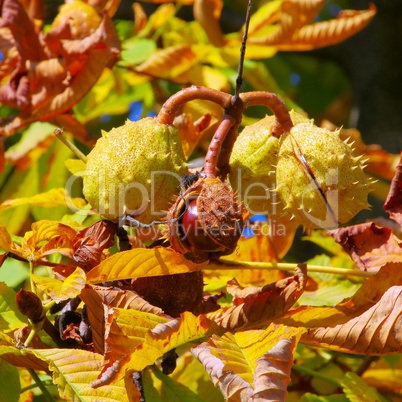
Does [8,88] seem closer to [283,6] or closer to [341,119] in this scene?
[283,6]

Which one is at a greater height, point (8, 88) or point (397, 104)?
point (8, 88)

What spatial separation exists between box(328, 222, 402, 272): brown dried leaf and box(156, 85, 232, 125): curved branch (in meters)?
0.36

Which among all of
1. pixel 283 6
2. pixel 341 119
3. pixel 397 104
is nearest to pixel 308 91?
pixel 341 119

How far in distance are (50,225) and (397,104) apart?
92.7 inches

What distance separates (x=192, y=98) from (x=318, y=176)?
27 centimetres

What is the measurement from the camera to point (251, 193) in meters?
1.33

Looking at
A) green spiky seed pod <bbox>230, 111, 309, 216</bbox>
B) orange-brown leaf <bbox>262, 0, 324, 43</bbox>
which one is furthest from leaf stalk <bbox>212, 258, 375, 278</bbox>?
orange-brown leaf <bbox>262, 0, 324, 43</bbox>

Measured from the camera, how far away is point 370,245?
1.32 m

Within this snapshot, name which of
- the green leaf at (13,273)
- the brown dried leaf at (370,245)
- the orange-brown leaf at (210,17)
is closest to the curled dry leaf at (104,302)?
the brown dried leaf at (370,245)

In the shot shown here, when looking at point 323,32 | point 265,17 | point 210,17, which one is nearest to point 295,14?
point 323,32

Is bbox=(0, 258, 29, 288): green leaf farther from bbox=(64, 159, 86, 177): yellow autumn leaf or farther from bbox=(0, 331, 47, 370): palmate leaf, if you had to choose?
bbox=(0, 331, 47, 370): palmate leaf

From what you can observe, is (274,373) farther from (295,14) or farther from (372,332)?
(295,14)

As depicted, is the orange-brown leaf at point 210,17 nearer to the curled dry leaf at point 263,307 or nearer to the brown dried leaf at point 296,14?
the brown dried leaf at point 296,14

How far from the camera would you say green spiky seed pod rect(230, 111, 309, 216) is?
129 cm
